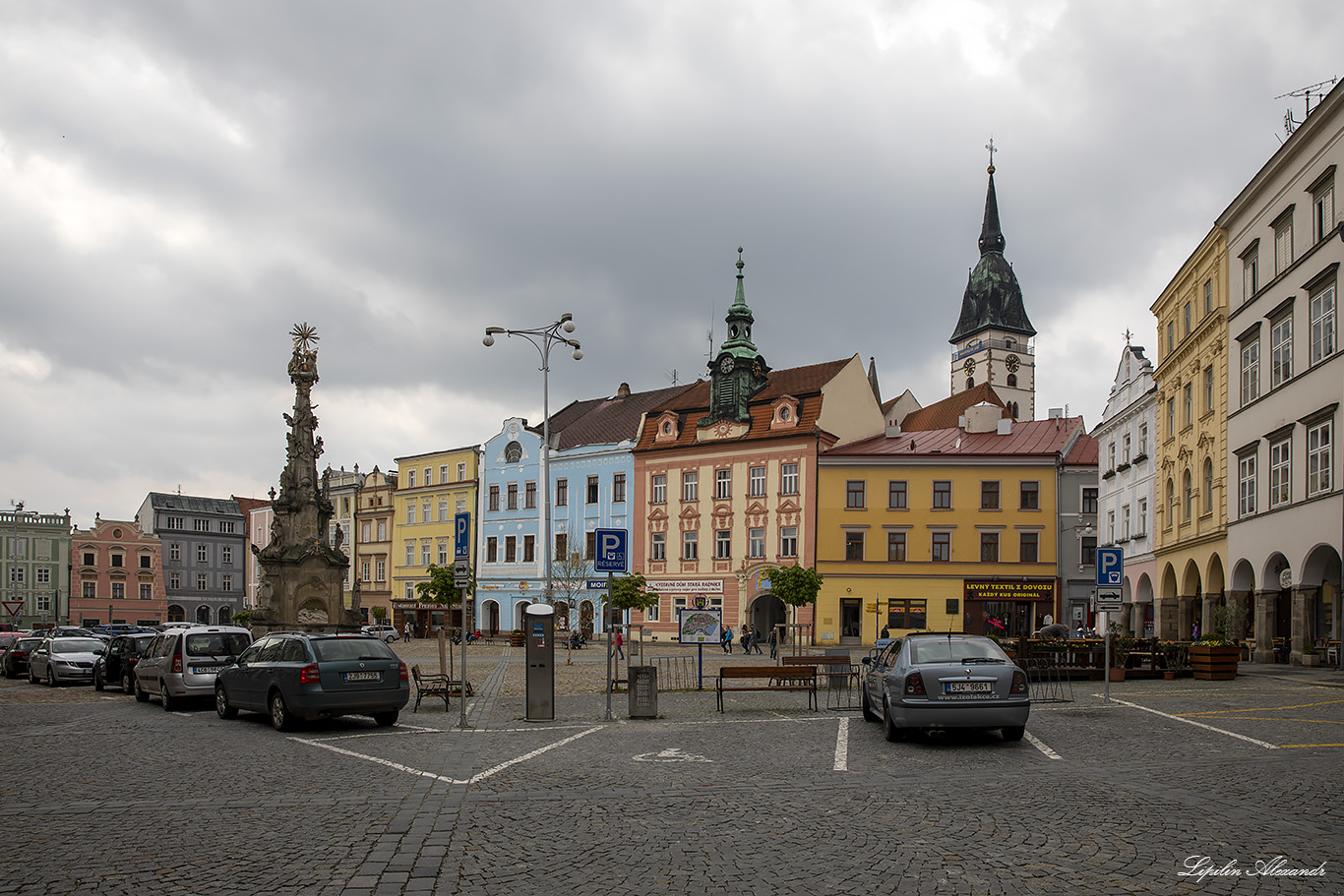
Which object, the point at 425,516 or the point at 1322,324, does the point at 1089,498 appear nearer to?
the point at 1322,324

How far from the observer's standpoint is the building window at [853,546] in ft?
200

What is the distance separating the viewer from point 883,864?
7.86 m

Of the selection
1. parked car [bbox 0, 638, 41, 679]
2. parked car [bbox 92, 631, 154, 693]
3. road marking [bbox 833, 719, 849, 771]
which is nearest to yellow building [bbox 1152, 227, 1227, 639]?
road marking [bbox 833, 719, 849, 771]

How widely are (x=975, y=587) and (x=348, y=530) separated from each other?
51.3m

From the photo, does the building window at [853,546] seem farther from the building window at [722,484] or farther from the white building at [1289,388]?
the white building at [1289,388]

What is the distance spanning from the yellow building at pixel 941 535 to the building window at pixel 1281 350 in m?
25.9

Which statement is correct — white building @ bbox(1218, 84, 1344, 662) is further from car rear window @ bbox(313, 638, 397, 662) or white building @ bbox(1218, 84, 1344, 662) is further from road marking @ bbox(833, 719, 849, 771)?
car rear window @ bbox(313, 638, 397, 662)


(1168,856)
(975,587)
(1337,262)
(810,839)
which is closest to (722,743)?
(810,839)

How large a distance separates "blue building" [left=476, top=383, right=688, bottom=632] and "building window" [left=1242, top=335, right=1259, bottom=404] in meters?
38.3

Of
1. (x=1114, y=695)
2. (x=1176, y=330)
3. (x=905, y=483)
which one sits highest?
(x=1176, y=330)

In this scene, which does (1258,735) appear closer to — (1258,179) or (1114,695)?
(1114,695)

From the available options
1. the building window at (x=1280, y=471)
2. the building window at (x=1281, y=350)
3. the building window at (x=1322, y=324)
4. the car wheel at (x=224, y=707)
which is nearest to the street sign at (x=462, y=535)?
the car wheel at (x=224, y=707)

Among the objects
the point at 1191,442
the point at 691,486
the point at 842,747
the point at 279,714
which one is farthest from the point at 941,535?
the point at 279,714

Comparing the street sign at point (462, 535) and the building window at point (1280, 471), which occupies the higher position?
the building window at point (1280, 471)
